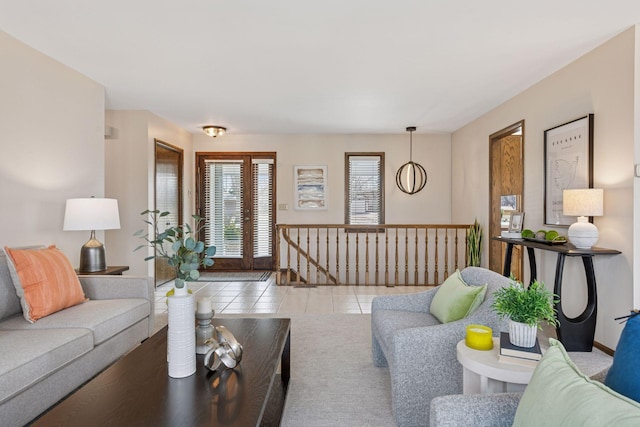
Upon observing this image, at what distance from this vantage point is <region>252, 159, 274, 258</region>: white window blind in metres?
6.69

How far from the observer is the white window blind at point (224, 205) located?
6672 mm

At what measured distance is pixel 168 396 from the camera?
4.72 feet

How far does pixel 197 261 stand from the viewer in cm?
171

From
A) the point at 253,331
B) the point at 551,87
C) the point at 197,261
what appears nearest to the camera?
the point at 197,261

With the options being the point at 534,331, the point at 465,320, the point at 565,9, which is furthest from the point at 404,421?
the point at 565,9

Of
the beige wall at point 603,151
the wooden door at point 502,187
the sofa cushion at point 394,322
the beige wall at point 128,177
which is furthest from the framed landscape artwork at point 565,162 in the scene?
the beige wall at point 128,177

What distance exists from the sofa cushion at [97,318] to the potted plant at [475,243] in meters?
4.46

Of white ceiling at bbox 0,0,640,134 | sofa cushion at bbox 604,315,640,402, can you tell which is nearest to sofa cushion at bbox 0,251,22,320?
white ceiling at bbox 0,0,640,134

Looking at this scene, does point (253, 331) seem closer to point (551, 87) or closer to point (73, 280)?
point (73, 280)

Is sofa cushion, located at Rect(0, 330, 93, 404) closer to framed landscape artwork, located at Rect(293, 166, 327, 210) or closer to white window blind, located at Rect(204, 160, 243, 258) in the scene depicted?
white window blind, located at Rect(204, 160, 243, 258)

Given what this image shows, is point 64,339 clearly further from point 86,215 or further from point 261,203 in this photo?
point 261,203

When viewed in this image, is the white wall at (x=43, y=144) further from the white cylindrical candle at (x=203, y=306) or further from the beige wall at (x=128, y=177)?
the white cylindrical candle at (x=203, y=306)

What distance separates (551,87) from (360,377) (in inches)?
131

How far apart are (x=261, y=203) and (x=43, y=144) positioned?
3.78 meters
